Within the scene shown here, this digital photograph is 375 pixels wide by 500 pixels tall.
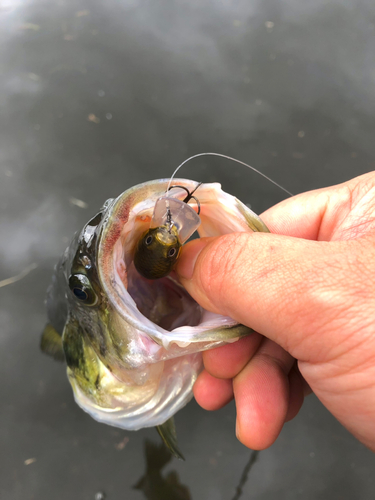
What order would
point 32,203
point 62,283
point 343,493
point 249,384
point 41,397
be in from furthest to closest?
point 32,203
point 41,397
point 343,493
point 62,283
point 249,384

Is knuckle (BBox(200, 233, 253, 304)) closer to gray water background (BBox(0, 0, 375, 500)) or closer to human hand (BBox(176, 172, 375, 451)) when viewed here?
human hand (BBox(176, 172, 375, 451))

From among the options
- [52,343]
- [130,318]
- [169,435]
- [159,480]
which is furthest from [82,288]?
[159,480]

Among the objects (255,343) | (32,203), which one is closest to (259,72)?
(32,203)

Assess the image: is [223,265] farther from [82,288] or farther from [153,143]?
[153,143]

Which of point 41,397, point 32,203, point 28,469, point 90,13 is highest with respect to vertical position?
point 90,13

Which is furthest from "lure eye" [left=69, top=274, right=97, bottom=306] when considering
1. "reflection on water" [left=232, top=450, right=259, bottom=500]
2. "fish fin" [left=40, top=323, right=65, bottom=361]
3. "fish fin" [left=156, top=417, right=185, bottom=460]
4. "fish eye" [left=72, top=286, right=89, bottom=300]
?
"reflection on water" [left=232, top=450, right=259, bottom=500]

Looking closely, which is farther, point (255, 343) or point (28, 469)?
point (28, 469)

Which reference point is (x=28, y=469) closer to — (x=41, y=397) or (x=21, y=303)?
(x=41, y=397)
